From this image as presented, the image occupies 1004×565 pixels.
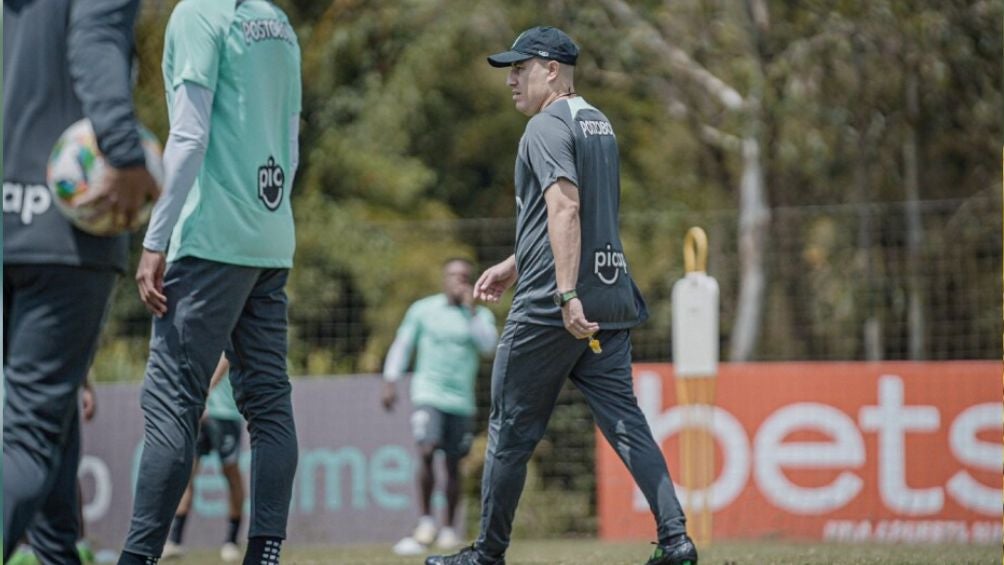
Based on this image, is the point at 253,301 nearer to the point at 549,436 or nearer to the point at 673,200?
the point at 549,436

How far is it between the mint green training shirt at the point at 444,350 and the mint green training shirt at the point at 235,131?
295 inches

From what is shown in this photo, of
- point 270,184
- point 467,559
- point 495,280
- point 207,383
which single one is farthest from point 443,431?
point 207,383

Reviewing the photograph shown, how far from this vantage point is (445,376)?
13.3 meters

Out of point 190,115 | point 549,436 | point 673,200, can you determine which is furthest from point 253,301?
point 673,200

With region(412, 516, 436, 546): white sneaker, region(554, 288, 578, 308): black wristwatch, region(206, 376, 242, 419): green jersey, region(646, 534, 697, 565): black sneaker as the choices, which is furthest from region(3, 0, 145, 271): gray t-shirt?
region(412, 516, 436, 546): white sneaker

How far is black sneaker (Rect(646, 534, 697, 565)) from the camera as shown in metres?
5.92

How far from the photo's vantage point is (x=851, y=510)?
13992mm

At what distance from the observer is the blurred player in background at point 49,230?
4.35 m

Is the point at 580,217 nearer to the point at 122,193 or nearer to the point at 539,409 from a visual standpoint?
the point at 539,409

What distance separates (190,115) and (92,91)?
3.88 feet

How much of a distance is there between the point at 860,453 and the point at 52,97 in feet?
35.0

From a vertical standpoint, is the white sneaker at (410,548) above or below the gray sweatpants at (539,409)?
below

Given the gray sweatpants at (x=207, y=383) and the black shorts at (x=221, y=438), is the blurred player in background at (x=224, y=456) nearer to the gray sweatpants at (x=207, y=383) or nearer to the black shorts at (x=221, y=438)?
the black shorts at (x=221, y=438)

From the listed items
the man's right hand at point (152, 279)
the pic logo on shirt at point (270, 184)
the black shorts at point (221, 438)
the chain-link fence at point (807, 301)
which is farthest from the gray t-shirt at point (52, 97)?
the chain-link fence at point (807, 301)
